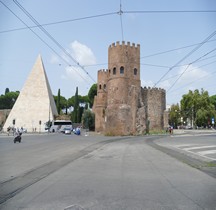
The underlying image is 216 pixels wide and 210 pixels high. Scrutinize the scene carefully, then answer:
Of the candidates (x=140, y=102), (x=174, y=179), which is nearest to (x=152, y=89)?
(x=140, y=102)

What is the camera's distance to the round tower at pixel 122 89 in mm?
48875

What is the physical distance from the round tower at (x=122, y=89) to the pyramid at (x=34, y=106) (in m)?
33.6

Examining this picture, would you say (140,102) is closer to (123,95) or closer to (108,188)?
(123,95)

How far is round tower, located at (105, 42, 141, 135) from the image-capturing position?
48.9m

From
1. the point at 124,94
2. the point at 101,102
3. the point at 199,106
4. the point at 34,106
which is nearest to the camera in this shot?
the point at 124,94

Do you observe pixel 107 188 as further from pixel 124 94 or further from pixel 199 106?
pixel 199 106

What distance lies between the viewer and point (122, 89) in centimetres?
4975

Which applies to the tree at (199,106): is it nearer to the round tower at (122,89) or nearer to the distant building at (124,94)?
the distant building at (124,94)

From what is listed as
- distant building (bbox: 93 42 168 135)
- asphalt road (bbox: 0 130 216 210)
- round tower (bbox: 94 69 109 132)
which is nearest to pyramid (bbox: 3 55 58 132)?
round tower (bbox: 94 69 109 132)

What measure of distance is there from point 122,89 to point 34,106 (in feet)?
→ 134

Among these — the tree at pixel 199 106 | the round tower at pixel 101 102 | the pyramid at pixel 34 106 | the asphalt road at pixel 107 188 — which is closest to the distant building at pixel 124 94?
the round tower at pixel 101 102

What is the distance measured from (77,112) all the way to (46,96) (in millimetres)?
11392

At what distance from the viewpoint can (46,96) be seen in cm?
8300

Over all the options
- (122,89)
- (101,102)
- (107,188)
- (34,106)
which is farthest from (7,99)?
(107,188)
